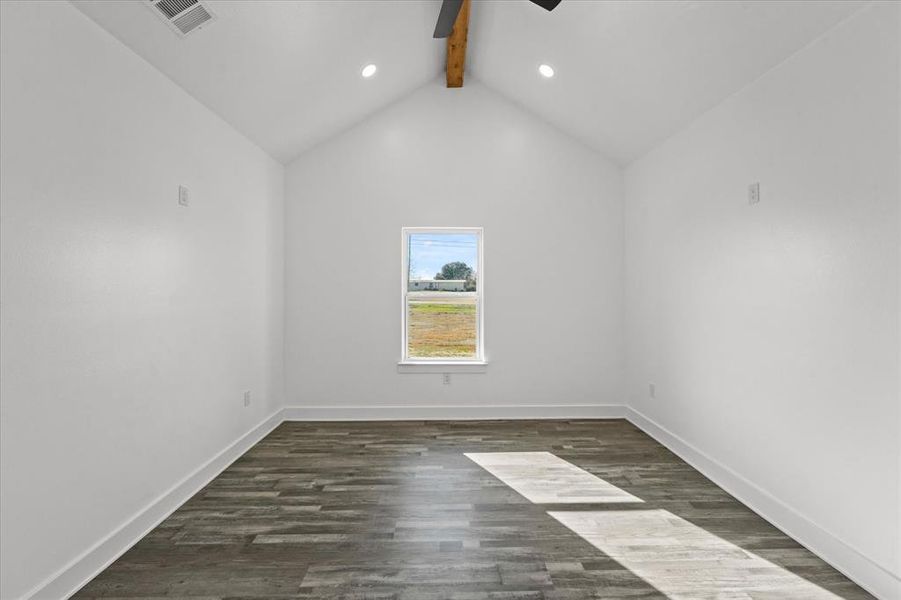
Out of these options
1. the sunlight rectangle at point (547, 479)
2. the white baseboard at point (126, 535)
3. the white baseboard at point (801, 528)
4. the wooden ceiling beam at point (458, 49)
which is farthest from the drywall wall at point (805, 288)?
the white baseboard at point (126, 535)

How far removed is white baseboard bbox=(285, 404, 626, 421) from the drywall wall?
3.71ft

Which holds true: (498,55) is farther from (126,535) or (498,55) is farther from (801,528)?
(126,535)

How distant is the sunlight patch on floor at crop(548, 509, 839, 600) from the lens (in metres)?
2.04

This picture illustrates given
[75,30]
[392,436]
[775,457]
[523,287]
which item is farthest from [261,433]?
[775,457]

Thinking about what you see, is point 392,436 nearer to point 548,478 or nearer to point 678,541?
point 548,478

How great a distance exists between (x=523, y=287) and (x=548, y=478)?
2035mm

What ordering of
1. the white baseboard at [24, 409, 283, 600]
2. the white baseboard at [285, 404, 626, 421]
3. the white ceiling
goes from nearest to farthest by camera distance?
the white baseboard at [24, 409, 283, 600] < the white ceiling < the white baseboard at [285, 404, 626, 421]

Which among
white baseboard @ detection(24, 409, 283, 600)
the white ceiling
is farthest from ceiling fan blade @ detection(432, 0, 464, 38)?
Result: white baseboard @ detection(24, 409, 283, 600)

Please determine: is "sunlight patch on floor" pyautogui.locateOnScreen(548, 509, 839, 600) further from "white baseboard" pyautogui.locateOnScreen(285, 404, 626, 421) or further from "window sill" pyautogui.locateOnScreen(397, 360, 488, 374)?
"window sill" pyautogui.locateOnScreen(397, 360, 488, 374)

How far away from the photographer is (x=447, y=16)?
2426 mm

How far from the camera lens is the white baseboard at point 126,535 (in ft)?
6.35

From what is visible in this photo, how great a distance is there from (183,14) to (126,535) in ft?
8.35

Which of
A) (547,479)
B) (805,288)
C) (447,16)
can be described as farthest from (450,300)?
(805,288)

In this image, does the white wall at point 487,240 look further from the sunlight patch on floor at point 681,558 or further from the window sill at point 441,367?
the sunlight patch on floor at point 681,558
